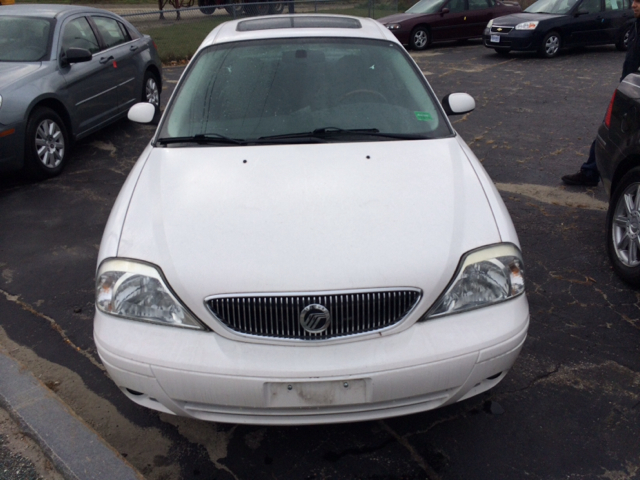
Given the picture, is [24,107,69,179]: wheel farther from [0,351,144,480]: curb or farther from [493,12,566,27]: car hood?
[493,12,566,27]: car hood

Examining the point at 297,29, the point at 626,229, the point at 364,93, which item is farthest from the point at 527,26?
the point at 364,93

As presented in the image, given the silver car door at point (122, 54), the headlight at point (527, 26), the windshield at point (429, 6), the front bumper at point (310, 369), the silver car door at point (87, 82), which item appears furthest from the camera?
the windshield at point (429, 6)

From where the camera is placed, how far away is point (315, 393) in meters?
2.11

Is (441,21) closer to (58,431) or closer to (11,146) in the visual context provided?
(11,146)

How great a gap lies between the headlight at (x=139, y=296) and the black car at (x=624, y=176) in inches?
115

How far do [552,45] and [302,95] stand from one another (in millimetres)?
11132

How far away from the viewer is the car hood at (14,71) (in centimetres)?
552

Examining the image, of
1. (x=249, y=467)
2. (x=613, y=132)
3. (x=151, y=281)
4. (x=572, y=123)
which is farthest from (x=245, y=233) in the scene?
(x=572, y=123)

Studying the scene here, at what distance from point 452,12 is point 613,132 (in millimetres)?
11831

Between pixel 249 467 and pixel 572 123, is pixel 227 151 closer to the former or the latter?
pixel 249 467

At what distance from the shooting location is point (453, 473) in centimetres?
238

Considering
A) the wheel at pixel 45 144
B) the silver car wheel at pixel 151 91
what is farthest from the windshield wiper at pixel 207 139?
the silver car wheel at pixel 151 91

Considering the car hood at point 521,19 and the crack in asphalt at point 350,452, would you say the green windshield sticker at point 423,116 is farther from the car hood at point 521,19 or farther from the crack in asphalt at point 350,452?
the car hood at point 521,19

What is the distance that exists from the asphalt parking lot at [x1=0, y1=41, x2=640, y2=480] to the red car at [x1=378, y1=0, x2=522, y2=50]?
30.3 ft
